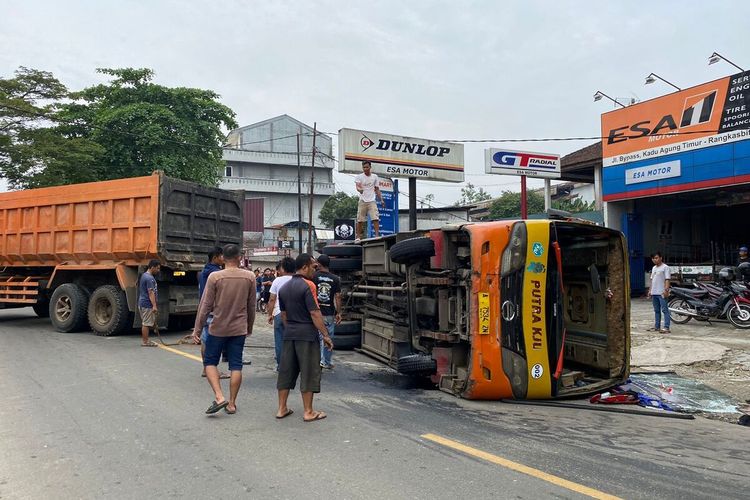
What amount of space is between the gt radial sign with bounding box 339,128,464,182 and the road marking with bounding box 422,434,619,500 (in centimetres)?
1316

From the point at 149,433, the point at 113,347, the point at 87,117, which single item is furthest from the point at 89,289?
the point at 87,117

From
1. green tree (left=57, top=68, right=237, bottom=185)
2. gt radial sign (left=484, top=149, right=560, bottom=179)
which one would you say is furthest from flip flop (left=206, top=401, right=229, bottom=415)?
green tree (left=57, top=68, right=237, bottom=185)

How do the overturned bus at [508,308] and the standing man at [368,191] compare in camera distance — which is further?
the standing man at [368,191]

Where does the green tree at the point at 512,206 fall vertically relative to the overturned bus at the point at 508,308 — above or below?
above

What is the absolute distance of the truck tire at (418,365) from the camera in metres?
6.33

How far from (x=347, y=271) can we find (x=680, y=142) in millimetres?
12938

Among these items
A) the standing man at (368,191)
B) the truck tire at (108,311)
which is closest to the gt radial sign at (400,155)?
the standing man at (368,191)

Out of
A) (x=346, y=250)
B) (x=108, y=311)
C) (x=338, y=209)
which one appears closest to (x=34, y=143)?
(x=108, y=311)

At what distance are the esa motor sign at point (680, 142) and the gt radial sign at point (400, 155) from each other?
211 inches

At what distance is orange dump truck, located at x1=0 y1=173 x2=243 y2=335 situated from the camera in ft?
34.5

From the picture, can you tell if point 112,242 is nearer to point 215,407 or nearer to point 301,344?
point 215,407

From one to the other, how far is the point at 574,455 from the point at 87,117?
26833mm

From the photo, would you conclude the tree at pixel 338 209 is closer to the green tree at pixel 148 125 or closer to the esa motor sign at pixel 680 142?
the green tree at pixel 148 125

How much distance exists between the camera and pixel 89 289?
11578 millimetres
